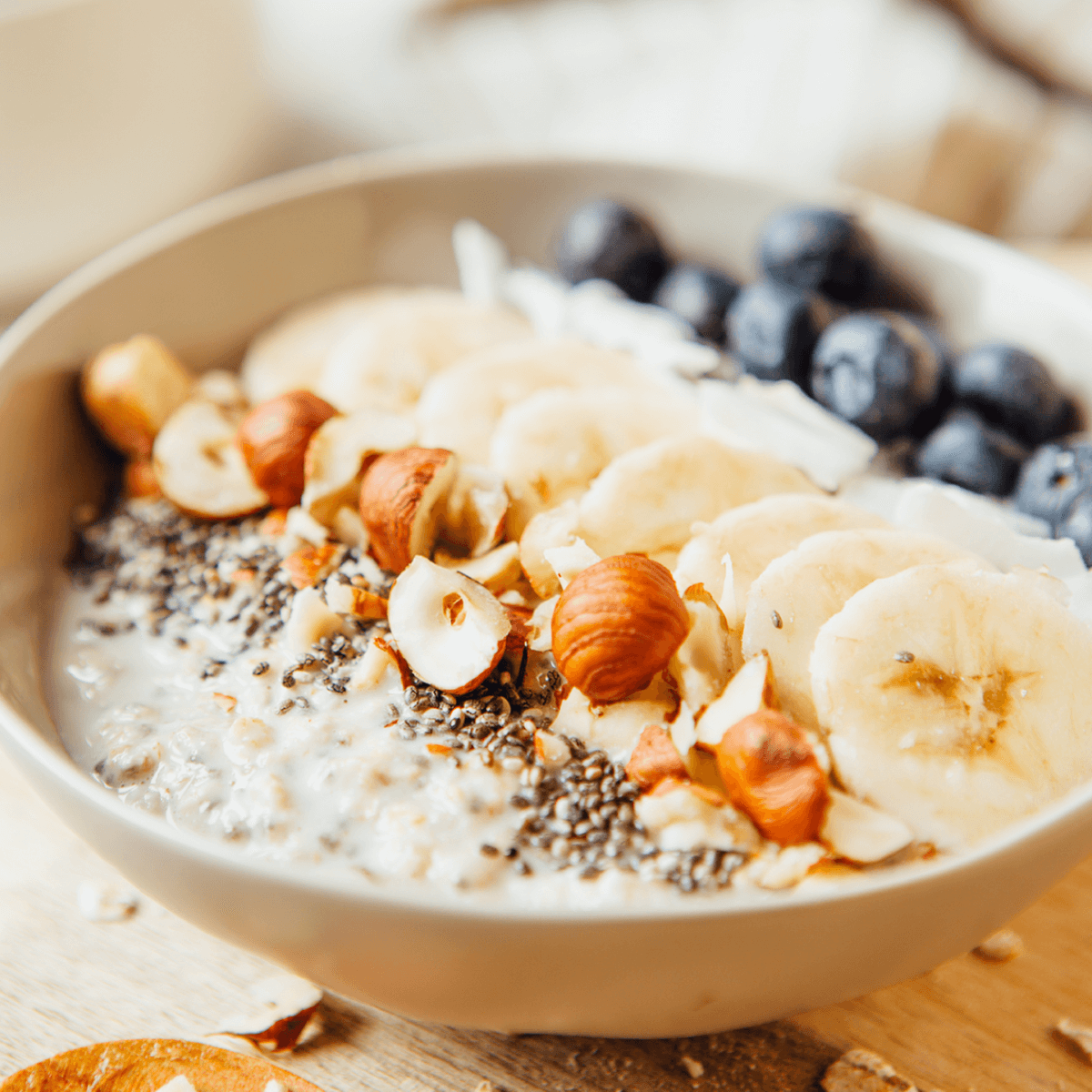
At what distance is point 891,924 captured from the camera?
1.55 ft

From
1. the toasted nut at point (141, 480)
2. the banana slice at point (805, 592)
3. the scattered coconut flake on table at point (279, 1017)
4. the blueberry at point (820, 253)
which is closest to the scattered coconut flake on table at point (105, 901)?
the scattered coconut flake on table at point (279, 1017)

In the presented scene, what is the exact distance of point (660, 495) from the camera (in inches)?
27.1

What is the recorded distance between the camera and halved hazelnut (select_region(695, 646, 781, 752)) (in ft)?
1.81

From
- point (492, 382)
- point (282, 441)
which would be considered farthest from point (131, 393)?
point (492, 382)

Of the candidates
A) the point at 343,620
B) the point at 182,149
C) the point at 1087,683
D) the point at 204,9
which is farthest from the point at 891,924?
the point at 204,9

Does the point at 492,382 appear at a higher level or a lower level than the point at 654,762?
higher

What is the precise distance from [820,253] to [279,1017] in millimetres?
792

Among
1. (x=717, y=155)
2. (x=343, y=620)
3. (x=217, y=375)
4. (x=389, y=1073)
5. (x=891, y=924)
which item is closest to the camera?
(x=891, y=924)

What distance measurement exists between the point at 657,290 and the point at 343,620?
1.82 feet

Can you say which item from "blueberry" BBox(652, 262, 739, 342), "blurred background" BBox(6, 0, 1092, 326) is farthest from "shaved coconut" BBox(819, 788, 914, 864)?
"blurred background" BBox(6, 0, 1092, 326)

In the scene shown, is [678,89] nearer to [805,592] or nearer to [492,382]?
[492,382]

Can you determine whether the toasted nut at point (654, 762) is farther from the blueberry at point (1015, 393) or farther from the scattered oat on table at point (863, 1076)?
the blueberry at point (1015, 393)

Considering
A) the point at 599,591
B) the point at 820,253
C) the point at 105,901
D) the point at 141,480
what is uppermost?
the point at 820,253

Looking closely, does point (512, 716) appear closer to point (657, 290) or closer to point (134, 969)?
point (134, 969)
